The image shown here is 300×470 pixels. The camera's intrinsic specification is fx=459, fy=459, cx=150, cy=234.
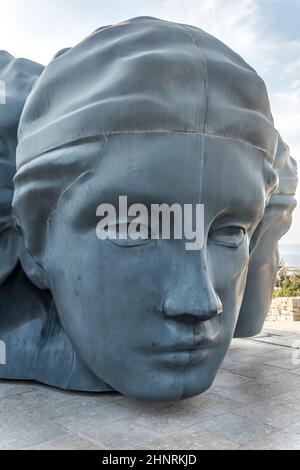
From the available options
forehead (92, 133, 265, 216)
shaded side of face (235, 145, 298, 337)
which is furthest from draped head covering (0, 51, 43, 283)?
shaded side of face (235, 145, 298, 337)

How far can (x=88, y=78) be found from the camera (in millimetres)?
2861

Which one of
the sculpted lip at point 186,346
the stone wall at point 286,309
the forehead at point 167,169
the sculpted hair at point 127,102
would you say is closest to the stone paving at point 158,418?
the sculpted lip at point 186,346

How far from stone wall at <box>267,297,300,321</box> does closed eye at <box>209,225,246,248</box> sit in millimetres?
7737

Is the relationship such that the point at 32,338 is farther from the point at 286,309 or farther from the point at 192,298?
the point at 286,309

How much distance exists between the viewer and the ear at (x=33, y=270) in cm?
350

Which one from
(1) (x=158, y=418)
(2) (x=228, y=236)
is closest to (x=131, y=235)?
(2) (x=228, y=236)

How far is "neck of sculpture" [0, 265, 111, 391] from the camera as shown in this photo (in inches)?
147

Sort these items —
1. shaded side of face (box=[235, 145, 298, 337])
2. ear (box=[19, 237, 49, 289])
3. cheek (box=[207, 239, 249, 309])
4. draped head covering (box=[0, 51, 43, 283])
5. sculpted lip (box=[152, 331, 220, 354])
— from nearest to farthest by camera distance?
sculpted lip (box=[152, 331, 220, 354]) < cheek (box=[207, 239, 249, 309]) < ear (box=[19, 237, 49, 289]) < draped head covering (box=[0, 51, 43, 283]) < shaded side of face (box=[235, 145, 298, 337])

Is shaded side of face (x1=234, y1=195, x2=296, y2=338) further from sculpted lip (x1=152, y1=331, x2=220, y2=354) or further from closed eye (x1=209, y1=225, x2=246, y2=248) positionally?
sculpted lip (x1=152, y1=331, x2=220, y2=354)

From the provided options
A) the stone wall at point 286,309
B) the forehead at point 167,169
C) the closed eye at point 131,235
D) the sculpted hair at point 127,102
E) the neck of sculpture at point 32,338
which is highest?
the sculpted hair at point 127,102

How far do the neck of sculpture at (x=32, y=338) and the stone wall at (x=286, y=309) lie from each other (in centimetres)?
746

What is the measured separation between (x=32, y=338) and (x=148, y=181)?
2.03m

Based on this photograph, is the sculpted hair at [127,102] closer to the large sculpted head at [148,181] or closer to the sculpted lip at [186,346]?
the large sculpted head at [148,181]

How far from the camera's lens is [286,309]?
10.5m
